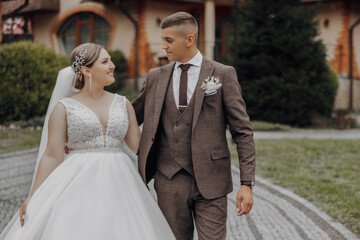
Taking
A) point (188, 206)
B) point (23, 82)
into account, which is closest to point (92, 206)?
point (188, 206)

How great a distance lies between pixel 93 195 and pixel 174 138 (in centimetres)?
60

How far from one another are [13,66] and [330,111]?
10.1 m

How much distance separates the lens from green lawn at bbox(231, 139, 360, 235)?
6148mm

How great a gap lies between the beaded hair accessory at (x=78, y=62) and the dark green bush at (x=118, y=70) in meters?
15.4

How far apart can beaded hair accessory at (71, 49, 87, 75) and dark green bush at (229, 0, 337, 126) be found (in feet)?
40.4

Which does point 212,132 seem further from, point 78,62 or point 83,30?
point 83,30

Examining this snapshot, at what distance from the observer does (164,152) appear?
3012 millimetres

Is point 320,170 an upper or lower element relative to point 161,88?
lower

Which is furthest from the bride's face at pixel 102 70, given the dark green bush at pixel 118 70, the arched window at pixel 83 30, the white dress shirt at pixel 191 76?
the arched window at pixel 83 30

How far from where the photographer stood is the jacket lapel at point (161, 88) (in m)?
2.97

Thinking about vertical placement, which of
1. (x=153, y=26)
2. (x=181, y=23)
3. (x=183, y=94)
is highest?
(x=153, y=26)

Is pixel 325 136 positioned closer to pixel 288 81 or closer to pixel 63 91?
pixel 288 81

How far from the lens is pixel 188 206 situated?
3.03m

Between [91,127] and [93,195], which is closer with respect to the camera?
[93,195]
